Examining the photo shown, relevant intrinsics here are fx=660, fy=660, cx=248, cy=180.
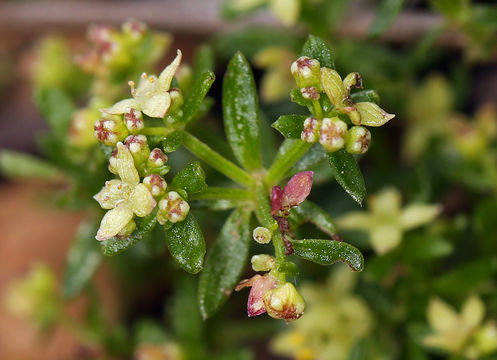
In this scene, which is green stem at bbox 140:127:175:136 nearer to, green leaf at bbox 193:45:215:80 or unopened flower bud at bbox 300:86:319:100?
unopened flower bud at bbox 300:86:319:100

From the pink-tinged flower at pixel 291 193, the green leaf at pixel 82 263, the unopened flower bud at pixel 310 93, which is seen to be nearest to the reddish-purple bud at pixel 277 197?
the pink-tinged flower at pixel 291 193

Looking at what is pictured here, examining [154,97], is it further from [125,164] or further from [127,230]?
[127,230]

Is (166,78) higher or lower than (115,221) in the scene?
higher

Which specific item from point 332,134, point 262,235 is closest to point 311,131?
point 332,134

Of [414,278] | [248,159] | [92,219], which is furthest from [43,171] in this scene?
[414,278]

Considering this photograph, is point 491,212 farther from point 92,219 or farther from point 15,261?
point 15,261

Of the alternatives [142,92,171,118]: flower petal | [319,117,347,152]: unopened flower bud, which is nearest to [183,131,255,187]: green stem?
[142,92,171,118]: flower petal
